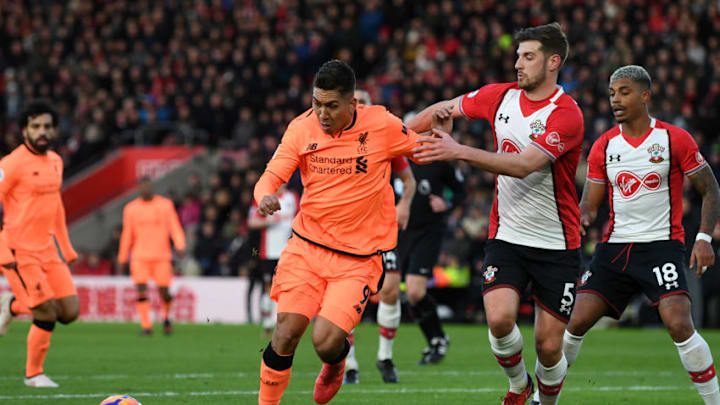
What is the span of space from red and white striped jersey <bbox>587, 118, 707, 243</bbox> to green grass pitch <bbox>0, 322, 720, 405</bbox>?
1814mm

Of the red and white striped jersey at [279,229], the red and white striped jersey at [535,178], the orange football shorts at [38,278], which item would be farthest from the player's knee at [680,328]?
the red and white striped jersey at [279,229]

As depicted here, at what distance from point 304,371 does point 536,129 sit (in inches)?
217

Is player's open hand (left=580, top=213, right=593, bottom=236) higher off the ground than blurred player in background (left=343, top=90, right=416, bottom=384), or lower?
higher

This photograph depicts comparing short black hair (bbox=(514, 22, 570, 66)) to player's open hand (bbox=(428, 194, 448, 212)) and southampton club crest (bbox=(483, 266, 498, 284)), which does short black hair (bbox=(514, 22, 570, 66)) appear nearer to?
southampton club crest (bbox=(483, 266, 498, 284))

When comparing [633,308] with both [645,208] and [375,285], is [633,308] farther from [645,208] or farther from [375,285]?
[375,285]

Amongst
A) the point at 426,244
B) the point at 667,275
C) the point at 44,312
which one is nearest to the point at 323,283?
the point at 667,275

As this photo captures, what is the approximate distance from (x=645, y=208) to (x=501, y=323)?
1.68 m

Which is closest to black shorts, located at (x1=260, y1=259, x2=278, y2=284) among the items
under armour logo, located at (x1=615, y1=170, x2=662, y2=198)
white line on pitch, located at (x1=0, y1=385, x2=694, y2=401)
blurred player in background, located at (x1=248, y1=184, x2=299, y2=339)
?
blurred player in background, located at (x1=248, y1=184, x2=299, y2=339)

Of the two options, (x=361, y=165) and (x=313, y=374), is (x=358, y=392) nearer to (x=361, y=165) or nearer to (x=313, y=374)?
(x=313, y=374)

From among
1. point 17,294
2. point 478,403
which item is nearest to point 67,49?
point 17,294

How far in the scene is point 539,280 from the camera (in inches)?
304

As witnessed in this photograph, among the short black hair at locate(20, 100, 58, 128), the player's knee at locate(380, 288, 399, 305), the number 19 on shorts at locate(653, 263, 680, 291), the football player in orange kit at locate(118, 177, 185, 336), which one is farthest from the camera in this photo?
the football player in orange kit at locate(118, 177, 185, 336)

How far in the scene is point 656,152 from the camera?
829cm

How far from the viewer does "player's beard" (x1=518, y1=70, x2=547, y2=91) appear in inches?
299
